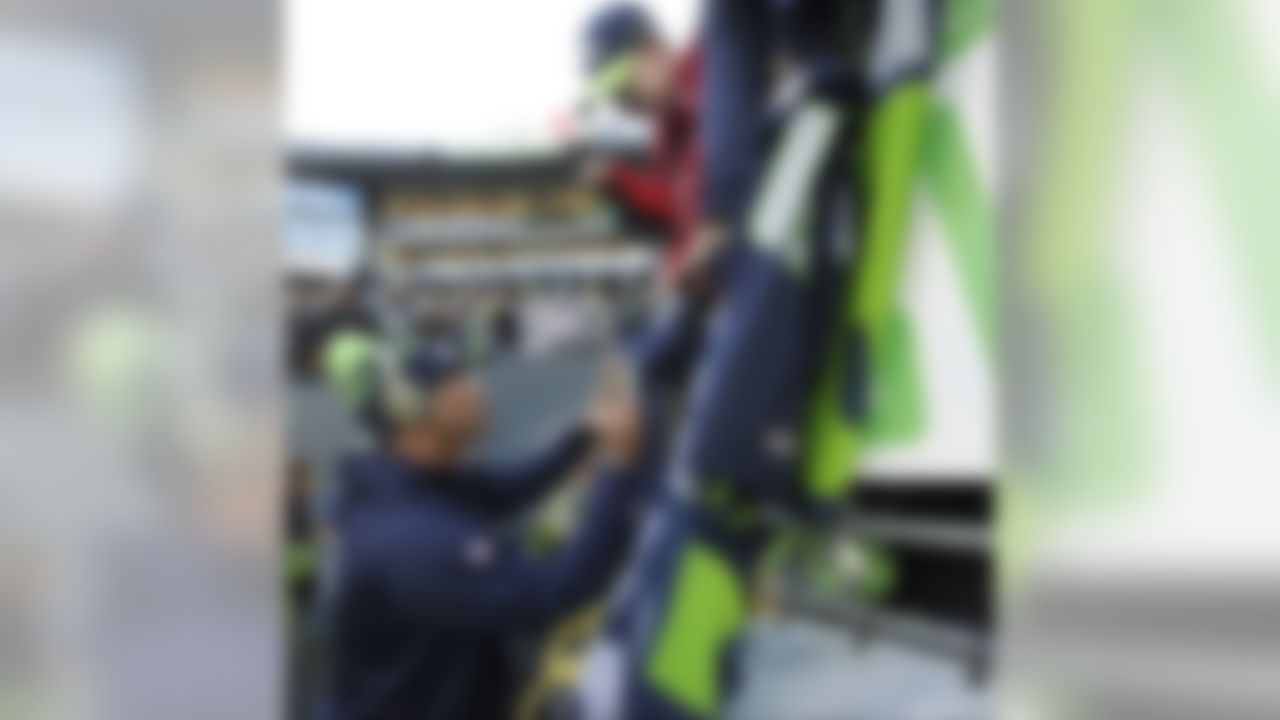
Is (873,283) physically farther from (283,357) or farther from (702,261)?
(283,357)

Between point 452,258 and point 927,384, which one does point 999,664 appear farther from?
point 452,258

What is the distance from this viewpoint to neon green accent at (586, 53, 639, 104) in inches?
67.8

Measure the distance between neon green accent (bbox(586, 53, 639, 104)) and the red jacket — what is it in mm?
55

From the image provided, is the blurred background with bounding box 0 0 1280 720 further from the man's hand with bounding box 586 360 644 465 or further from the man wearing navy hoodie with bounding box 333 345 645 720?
the man wearing navy hoodie with bounding box 333 345 645 720

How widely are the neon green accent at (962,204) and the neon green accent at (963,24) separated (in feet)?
0.15

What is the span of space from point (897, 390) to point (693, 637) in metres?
0.29

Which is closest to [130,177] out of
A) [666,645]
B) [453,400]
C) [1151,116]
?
[1151,116]

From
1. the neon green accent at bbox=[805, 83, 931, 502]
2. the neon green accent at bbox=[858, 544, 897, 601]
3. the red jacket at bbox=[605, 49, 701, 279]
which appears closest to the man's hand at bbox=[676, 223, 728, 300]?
the red jacket at bbox=[605, 49, 701, 279]

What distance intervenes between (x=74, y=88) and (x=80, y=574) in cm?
→ 14

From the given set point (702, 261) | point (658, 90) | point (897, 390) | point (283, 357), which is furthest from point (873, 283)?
point (283, 357)

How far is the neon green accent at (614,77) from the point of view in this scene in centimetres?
172

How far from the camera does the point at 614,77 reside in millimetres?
1733

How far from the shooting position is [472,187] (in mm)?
3834

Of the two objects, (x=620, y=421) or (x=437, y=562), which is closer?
(x=620, y=421)
